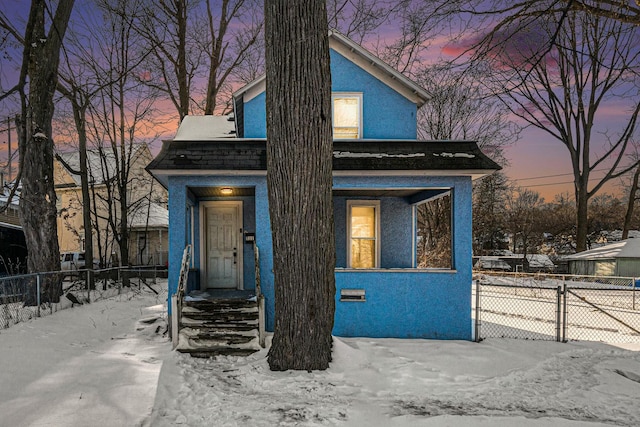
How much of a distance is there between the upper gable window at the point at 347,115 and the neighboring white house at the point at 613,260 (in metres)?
21.1

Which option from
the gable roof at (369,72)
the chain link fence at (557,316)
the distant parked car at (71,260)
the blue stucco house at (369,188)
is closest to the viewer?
the blue stucco house at (369,188)

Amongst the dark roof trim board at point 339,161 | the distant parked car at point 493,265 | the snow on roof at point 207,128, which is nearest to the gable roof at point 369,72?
the dark roof trim board at point 339,161

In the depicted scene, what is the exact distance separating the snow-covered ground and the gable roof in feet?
20.3

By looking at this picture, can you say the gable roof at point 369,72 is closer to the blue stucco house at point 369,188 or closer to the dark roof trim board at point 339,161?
the blue stucco house at point 369,188

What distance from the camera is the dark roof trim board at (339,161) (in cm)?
902

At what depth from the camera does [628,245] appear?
2470 centimetres

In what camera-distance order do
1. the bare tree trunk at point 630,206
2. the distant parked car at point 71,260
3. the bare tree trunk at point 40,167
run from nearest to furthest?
the bare tree trunk at point 40,167, the distant parked car at point 71,260, the bare tree trunk at point 630,206

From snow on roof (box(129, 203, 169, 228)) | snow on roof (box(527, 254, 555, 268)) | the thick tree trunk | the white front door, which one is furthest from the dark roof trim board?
snow on roof (box(527, 254, 555, 268))

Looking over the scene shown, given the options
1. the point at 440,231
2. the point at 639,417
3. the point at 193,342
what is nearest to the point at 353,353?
the point at 193,342

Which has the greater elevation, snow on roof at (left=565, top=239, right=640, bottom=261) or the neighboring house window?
the neighboring house window

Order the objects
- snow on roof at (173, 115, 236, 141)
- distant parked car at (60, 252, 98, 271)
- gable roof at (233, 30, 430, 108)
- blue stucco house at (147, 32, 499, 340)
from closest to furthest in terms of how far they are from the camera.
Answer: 1. blue stucco house at (147, 32, 499, 340)
2. gable roof at (233, 30, 430, 108)
3. snow on roof at (173, 115, 236, 141)
4. distant parked car at (60, 252, 98, 271)

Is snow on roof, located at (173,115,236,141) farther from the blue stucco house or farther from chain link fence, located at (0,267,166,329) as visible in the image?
chain link fence, located at (0,267,166,329)

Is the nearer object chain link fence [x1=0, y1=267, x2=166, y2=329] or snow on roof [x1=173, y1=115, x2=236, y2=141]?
chain link fence [x1=0, y1=267, x2=166, y2=329]

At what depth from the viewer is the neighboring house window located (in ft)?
38.5
